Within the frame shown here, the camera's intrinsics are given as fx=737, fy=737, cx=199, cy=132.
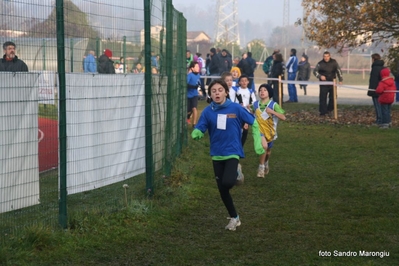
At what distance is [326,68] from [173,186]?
13539 mm

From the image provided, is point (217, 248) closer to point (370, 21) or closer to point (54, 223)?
point (54, 223)

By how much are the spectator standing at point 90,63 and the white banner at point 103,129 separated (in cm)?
14

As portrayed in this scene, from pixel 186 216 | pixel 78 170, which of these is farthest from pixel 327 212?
pixel 78 170

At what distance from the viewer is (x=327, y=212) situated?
383 inches

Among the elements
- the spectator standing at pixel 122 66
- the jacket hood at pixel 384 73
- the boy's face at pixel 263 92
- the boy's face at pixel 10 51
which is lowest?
the boy's face at pixel 263 92

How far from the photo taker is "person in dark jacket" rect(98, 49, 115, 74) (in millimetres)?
8837

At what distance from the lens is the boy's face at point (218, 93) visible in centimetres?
881

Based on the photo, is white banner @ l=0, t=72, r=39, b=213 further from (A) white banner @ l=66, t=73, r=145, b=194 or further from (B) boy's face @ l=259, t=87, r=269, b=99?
(B) boy's face @ l=259, t=87, r=269, b=99

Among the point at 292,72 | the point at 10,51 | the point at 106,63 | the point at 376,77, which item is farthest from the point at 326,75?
the point at 10,51

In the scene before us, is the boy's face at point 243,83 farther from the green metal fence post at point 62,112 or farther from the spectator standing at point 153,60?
the green metal fence post at point 62,112

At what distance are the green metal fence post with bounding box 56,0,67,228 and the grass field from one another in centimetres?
29

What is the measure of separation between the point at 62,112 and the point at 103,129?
1.10 m

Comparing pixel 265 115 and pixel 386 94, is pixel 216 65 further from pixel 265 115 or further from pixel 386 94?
pixel 265 115

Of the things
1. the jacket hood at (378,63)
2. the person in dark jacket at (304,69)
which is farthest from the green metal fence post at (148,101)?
the person in dark jacket at (304,69)
